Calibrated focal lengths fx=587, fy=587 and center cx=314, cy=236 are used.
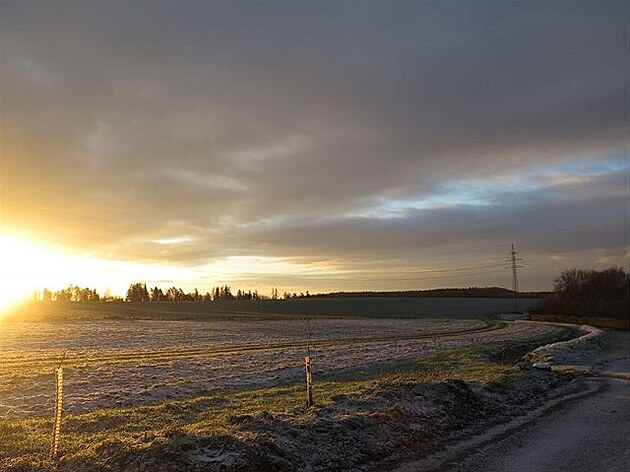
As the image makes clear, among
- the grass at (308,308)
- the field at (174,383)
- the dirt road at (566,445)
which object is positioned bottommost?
the dirt road at (566,445)

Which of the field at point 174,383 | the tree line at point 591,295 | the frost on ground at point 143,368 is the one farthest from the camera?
the tree line at point 591,295

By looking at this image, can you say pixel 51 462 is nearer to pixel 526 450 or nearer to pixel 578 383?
pixel 526 450

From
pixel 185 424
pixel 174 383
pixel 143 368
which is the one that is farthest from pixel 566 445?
pixel 143 368

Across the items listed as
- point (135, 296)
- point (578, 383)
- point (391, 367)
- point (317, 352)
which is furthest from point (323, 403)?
point (135, 296)

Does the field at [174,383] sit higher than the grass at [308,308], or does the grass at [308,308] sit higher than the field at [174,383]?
the grass at [308,308]

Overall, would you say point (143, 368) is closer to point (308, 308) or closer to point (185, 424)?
point (185, 424)

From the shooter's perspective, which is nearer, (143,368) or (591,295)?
(143,368)

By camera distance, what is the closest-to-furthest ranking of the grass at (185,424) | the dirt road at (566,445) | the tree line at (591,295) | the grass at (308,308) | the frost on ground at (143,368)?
the grass at (185,424)
the dirt road at (566,445)
the frost on ground at (143,368)
the tree line at (591,295)
the grass at (308,308)

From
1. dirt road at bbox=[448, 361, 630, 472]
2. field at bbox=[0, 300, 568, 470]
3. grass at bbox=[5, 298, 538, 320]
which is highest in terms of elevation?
grass at bbox=[5, 298, 538, 320]

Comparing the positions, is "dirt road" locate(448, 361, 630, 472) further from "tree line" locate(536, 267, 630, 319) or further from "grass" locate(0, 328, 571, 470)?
"tree line" locate(536, 267, 630, 319)

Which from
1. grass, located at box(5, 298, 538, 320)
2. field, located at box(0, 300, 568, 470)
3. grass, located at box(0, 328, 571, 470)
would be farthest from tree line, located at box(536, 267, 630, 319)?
grass, located at box(0, 328, 571, 470)

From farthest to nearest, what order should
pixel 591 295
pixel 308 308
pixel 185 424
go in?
pixel 308 308 < pixel 591 295 < pixel 185 424

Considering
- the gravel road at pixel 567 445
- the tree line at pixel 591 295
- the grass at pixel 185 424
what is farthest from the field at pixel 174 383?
the tree line at pixel 591 295

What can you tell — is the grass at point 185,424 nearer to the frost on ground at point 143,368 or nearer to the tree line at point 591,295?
the frost on ground at point 143,368
